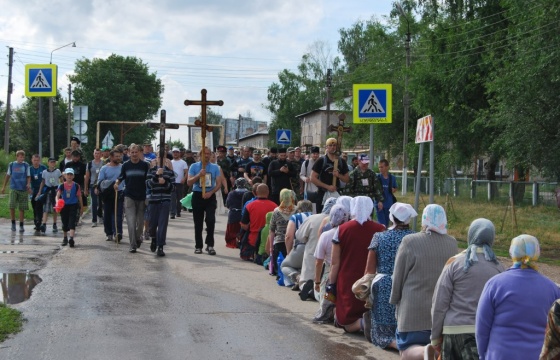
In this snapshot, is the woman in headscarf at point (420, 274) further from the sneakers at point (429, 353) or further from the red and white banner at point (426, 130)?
the red and white banner at point (426, 130)

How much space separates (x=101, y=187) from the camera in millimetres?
16109

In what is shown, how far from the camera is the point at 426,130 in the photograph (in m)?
12.3

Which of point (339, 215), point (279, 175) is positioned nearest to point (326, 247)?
point (339, 215)

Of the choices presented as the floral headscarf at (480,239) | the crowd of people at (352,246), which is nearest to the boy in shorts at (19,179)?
the crowd of people at (352,246)

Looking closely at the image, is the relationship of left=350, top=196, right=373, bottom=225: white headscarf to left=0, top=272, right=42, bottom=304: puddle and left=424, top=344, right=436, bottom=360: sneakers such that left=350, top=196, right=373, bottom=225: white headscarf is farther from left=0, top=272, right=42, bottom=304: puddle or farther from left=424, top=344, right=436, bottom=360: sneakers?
left=0, top=272, right=42, bottom=304: puddle

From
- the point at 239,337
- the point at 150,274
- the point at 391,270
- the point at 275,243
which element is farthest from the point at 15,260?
the point at 391,270

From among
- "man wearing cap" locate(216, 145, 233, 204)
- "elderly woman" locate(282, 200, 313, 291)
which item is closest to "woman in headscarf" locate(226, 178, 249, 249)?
"elderly woman" locate(282, 200, 313, 291)

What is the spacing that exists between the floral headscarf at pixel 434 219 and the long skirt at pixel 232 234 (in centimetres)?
925

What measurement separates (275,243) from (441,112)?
2552cm

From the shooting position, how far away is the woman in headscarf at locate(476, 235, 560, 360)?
4938 mm

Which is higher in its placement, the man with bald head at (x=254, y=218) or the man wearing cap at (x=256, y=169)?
the man wearing cap at (x=256, y=169)

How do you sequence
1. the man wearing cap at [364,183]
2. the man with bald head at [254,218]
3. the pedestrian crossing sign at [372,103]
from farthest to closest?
1. the man wearing cap at [364,183]
2. the pedestrian crossing sign at [372,103]
3. the man with bald head at [254,218]

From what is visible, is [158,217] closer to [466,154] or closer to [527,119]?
[527,119]

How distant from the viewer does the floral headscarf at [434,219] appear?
6582mm
